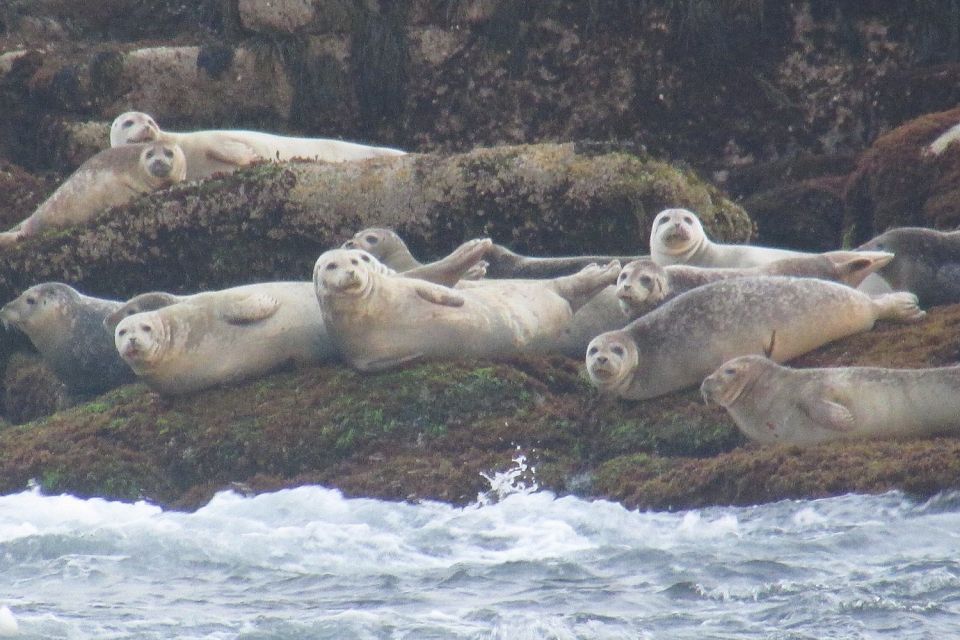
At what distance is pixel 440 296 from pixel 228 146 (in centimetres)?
421

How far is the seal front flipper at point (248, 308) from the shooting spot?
12.6 m

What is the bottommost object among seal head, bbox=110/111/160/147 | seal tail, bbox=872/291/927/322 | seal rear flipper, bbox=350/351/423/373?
seal tail, bbox=872/291/927/322

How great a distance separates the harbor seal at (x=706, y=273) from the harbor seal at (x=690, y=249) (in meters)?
0.56

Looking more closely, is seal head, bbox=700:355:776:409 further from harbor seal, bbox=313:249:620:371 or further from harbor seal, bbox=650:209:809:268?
harbor seal, bbox=650:209:809:268

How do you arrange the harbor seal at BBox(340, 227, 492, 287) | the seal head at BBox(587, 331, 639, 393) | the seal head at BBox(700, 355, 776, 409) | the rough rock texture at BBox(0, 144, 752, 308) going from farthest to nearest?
the rough rock texture at BBox(0, 144, 752, 308) < the harbor seal at BBox(340, 227, 492, 287) < the seal head at BBox(587, 331, 639, 393) < the seal head at BBox(700, 355, 776, 409)

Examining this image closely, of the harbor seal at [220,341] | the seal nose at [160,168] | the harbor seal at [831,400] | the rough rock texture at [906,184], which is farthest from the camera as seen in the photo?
the seal nose at [160,168]

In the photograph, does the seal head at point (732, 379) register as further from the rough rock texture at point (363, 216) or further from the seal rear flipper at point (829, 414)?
the rough rock texture at point (363, 216)

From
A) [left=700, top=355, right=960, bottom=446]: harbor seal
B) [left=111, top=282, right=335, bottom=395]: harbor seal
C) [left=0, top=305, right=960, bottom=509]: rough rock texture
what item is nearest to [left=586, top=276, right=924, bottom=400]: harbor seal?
[left=0, top=305, right=960, bottom=509]: rough rock texture

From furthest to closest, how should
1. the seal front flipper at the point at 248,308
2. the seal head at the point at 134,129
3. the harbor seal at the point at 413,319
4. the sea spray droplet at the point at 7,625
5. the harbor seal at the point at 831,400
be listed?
the seal head at the point at 134,129
the seal front flipper at the point at 248,308
the harbor seal at the point at 413,319
the harbor seal at the point at 831,400
the sea spray droplet at the point at 7,625

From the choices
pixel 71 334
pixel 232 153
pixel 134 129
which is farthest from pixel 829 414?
pixel 134 129

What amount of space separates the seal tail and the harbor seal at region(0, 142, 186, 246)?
18.0 feet

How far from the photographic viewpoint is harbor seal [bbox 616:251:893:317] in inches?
486

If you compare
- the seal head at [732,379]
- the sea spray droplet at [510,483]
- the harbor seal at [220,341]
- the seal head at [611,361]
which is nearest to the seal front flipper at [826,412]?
the seal head at [732,379]

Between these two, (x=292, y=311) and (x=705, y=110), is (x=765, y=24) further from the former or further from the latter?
(x=292, y=311)
